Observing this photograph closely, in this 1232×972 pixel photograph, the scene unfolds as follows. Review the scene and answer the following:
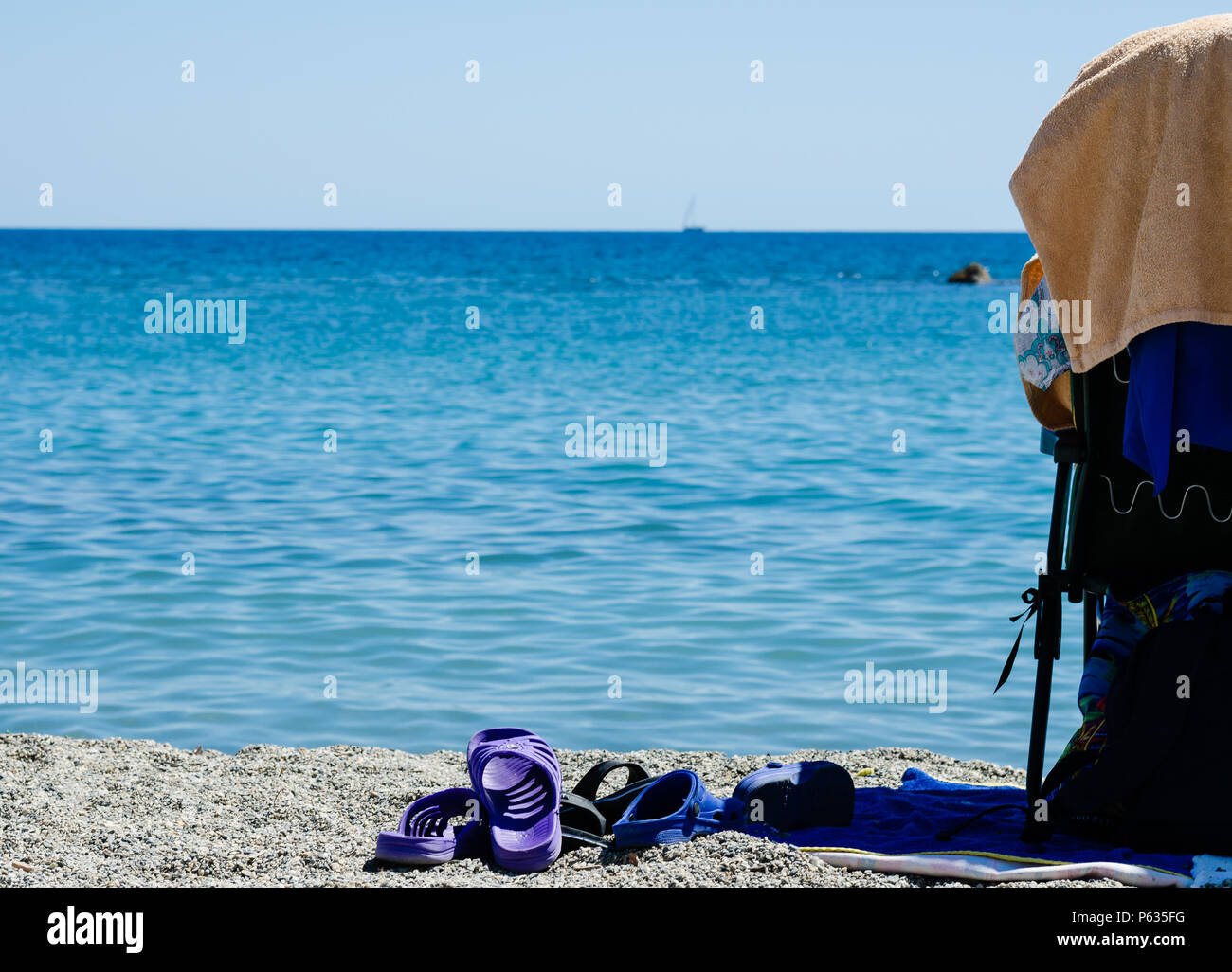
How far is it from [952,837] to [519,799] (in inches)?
43.9

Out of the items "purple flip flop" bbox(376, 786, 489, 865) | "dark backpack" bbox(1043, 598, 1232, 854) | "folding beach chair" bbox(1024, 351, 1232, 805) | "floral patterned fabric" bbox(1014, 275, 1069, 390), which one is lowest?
"purple flip flop" bbox(376, 786, 489, 865)

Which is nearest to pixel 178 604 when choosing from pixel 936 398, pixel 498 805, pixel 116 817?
pixel 116 817

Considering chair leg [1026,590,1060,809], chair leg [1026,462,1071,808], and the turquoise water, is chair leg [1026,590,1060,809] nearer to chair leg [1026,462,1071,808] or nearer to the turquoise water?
chair leg [1026,462,1071,808]

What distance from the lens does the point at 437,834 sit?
140 inches

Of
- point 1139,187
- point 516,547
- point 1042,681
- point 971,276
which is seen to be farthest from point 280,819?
point 971,276

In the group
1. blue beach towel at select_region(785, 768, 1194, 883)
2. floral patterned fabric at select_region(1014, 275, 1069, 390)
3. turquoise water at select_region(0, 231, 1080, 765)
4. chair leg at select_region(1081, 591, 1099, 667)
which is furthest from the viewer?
turquoise water at select_region(0, 231, 1080, 765)

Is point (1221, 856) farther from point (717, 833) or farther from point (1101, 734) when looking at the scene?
point (717, 833)

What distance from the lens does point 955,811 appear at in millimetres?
3658

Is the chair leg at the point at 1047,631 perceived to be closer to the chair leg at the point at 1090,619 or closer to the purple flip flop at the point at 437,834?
the chair leg at the point at 1090,619

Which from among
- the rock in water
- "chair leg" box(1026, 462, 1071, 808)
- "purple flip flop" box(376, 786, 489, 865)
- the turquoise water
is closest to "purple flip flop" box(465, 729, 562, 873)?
"purple flip flop" box(376, 786, 489, 865)

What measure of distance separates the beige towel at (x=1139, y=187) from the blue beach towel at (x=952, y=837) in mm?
1210

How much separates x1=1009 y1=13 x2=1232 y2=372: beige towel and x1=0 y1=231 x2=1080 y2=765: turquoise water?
7.93 feet

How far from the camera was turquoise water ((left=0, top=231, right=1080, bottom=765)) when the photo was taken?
18.8 ft

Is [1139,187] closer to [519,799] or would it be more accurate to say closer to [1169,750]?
[1169,750]
